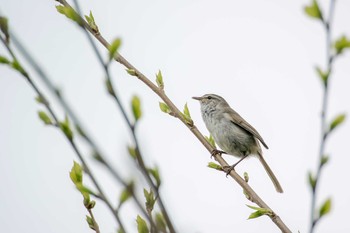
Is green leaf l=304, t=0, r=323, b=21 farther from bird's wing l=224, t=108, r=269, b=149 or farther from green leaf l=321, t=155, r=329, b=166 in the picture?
bird's wing l=224, t=108, r=269, b=149

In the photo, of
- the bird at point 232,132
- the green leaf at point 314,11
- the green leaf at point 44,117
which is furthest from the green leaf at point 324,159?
the bird at point 232,132

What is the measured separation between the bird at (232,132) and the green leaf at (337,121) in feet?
19.4

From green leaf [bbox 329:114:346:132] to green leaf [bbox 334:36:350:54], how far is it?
22 cm

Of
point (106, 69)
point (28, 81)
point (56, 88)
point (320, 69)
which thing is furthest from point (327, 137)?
point (28, 81)

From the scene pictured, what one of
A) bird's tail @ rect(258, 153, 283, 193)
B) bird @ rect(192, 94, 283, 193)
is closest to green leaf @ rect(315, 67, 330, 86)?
bird @ rect(192, 94, 283, 193)

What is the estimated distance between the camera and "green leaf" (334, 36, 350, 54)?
5.32 feet

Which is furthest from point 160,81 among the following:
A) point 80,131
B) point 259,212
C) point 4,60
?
point 80,131

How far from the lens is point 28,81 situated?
155 centimetres

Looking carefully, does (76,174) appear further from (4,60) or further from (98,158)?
(98,158)

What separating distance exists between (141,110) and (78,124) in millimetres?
299

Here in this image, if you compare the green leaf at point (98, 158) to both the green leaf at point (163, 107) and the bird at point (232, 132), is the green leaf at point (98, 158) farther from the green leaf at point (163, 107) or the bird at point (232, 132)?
the bird at point (232, 132)

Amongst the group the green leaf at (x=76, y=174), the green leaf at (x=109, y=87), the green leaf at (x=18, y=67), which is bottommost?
the green leaf at (x=109, y=87)

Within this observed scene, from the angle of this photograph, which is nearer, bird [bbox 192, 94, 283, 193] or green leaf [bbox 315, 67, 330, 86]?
green leaf [bbox 315, 67, 330, 86]

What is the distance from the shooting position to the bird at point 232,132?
784cm
